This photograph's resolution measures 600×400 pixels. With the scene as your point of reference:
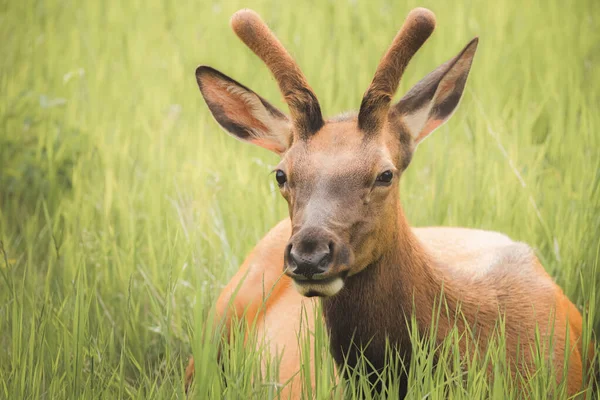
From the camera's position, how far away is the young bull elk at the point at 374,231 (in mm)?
3297

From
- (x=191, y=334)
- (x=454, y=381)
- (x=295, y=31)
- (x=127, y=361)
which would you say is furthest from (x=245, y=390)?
(x=295, y=31)

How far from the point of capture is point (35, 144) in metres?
6.34

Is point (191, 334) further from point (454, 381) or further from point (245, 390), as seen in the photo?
point (454, 381)

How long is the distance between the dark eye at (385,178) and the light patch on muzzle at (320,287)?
0.45 metres

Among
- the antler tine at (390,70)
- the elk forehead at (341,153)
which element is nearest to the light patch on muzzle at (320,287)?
the elk forehead at (341,153)

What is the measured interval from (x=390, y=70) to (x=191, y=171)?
106 inches

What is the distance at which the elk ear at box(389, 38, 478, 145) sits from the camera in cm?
378

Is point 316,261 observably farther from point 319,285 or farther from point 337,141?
point 337,141

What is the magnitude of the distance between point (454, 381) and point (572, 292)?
4.67ft

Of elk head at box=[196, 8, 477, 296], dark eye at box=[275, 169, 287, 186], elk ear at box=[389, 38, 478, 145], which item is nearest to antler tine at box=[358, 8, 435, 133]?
elk head at box=[196, 8, 477, 296]

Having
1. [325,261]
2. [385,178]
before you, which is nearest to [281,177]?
[385,178]

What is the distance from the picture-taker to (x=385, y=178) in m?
3.43

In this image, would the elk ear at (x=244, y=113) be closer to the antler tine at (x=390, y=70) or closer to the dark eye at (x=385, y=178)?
the antler tine at (x=390, y=70)

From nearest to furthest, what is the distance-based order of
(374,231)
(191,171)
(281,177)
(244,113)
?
(374,231) < (281,177) < (244,113) < (191,171)
